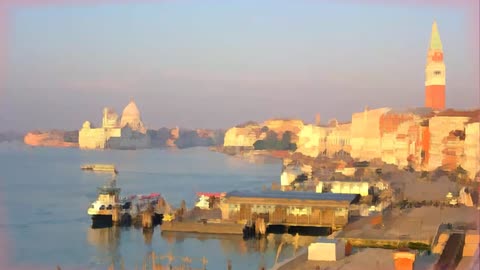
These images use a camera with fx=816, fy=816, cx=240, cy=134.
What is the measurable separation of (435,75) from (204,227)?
2.08 meters

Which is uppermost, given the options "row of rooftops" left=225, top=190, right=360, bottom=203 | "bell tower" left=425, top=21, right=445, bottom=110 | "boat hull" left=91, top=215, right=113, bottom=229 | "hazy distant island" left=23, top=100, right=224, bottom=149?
"bell tower" left=425, top=21, right=445, bottom=110

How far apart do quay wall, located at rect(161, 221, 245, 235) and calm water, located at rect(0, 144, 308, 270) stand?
0.29 feet

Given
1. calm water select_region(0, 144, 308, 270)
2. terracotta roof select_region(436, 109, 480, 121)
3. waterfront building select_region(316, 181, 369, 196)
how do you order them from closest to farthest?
calm water select_region(0, 144, 308, 270)
terracotta roof select_region(436, 109, 480, 121)
waterfront building select_region(316, 181, 369, 196)

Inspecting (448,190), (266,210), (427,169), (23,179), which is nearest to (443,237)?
(266,210)

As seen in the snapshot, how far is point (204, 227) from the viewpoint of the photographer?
6.23m

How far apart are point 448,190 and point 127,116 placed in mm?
3243

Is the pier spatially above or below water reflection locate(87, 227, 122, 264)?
above

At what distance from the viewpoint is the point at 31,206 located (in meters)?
7.50

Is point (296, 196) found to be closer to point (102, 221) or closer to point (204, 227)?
point (204, 227)

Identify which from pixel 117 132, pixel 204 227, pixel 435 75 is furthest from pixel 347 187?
pixel 117 132

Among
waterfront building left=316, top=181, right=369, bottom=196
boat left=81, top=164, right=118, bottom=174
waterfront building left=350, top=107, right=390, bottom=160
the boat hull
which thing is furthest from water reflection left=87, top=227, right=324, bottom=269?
boat left=81, top=164, right=118, bottom=174

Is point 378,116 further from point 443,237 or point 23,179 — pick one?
point 23,179

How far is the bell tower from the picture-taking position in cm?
444

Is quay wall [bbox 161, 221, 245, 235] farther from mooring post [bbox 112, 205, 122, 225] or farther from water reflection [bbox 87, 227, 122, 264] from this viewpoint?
mooring post [bbox 112, 205, 122, 225]
